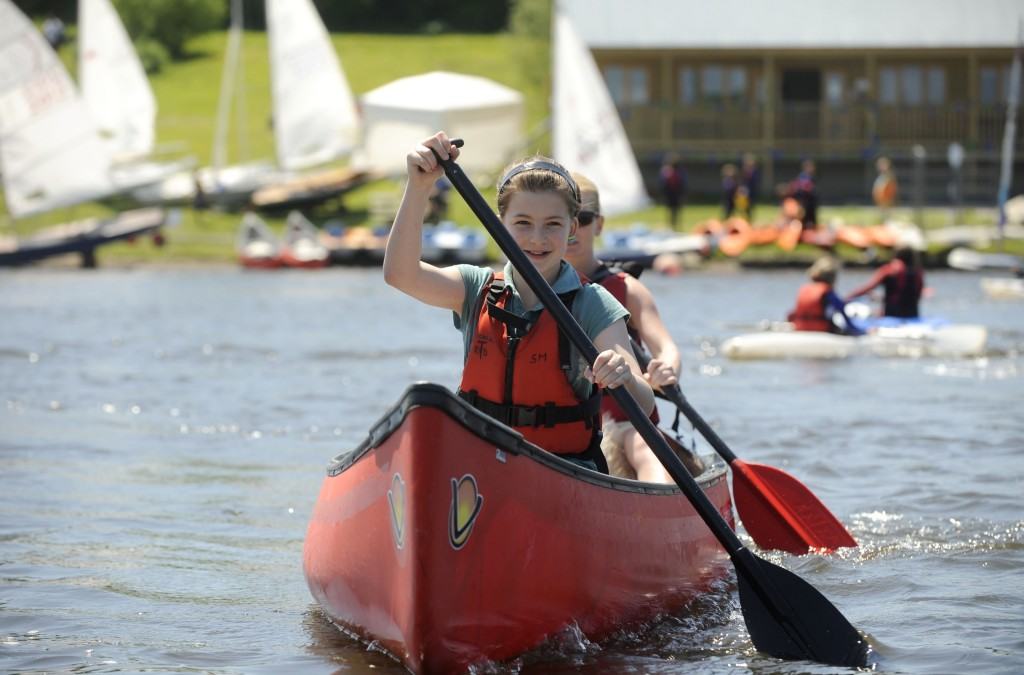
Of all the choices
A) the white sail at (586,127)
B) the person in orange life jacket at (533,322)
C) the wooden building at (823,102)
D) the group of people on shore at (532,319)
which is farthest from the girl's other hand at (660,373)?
the wooden building at (823,102)

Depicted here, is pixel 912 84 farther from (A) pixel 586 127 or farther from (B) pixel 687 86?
(A) pixel 586 127

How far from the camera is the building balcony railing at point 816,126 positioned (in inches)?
1275

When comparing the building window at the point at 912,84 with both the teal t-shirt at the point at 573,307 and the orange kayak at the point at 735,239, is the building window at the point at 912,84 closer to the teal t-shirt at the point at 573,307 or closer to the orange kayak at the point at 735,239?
the orange kayak at the point at 735,239

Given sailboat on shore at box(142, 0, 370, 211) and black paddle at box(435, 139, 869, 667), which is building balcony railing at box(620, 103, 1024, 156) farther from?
black paddle at box(435, 139, 869, 667)

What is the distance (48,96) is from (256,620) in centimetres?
2499

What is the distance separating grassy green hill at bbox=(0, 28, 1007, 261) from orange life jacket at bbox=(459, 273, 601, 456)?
13391mm

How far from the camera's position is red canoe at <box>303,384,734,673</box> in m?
4.70

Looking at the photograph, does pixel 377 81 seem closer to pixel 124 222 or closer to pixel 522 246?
pixel 124 222

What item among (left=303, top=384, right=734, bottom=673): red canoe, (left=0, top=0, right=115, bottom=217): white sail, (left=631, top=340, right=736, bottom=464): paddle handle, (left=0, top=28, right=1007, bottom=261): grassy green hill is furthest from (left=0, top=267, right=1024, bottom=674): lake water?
(left=0, top=0, right=115, bottom=217): white sail

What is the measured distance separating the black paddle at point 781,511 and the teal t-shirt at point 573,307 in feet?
6.18

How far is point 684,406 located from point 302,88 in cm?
2687

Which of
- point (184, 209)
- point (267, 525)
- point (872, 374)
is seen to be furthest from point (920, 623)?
point (184, 209)

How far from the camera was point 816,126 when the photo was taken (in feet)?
107

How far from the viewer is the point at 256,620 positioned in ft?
19.9
